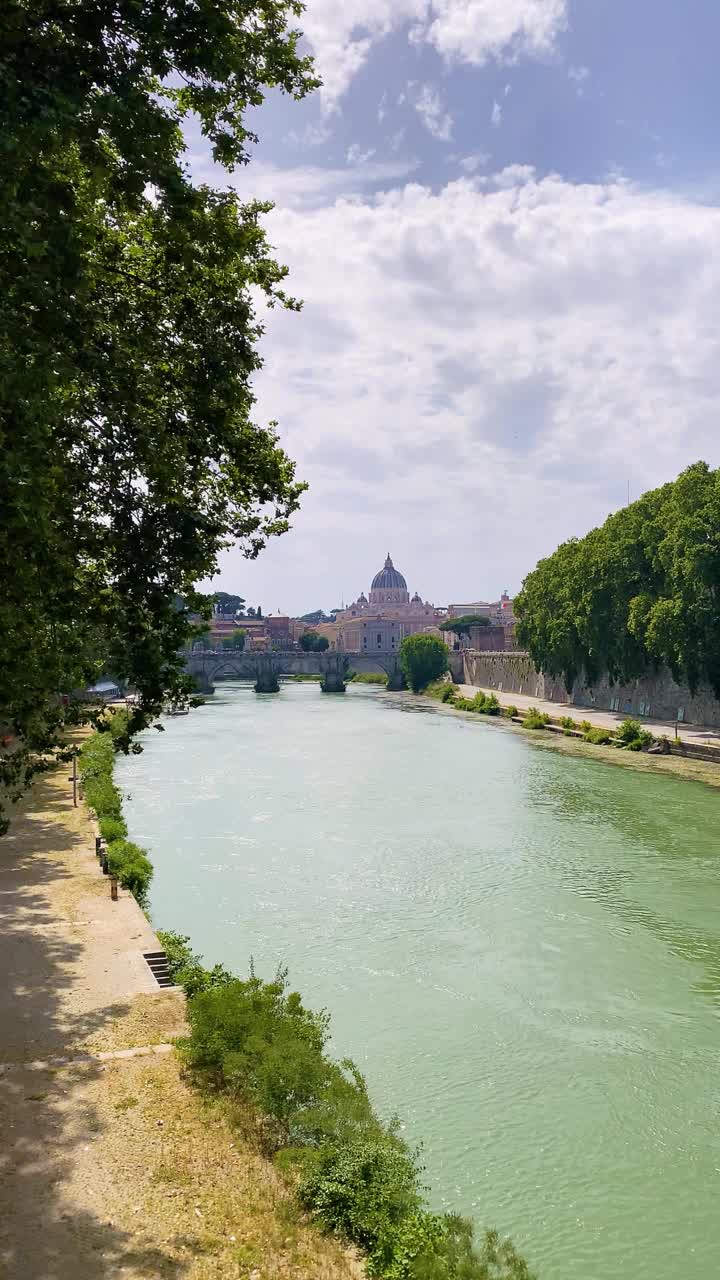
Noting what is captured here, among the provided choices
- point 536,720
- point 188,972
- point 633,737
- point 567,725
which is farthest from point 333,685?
point 188,972

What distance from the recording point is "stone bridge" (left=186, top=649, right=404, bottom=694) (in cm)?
10975

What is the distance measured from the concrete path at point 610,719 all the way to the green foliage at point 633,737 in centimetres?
83

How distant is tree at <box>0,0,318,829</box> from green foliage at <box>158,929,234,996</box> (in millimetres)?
3488

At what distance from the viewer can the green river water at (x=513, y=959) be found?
974 centimetres

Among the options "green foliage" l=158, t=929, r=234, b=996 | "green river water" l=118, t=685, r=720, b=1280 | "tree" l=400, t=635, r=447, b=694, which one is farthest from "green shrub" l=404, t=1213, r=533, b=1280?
"tree" l=400, t=635, r=447, b=694

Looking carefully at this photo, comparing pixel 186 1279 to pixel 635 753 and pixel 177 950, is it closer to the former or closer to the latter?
pixel 177 950

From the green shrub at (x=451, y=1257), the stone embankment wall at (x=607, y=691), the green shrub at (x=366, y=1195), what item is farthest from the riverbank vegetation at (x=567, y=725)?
the green shrub at (x=451, y=1257)

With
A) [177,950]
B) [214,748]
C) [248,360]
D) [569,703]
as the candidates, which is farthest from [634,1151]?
[569,703]

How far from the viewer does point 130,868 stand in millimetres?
18281

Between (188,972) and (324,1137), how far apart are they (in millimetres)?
4823

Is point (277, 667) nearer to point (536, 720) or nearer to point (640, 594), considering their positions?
point (536, 720)

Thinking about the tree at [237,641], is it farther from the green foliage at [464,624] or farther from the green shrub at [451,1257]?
the green shrub at [451,1257]

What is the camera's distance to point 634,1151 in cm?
1044

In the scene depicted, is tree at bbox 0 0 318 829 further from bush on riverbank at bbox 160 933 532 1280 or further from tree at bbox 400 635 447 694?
tree at bbox 400 635 447 694
